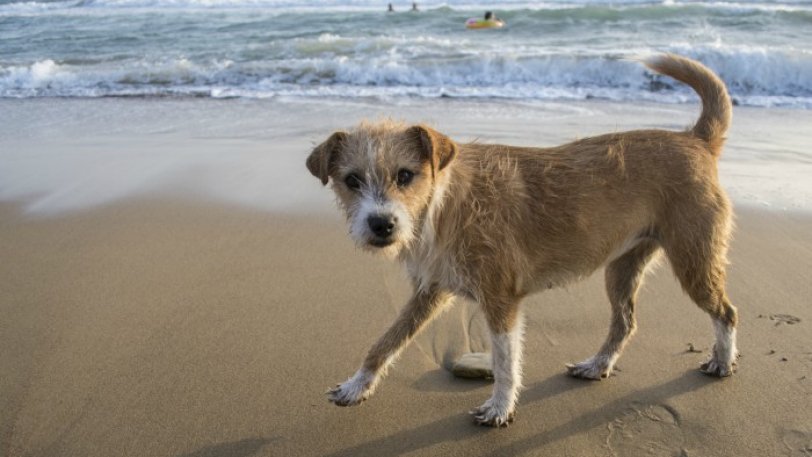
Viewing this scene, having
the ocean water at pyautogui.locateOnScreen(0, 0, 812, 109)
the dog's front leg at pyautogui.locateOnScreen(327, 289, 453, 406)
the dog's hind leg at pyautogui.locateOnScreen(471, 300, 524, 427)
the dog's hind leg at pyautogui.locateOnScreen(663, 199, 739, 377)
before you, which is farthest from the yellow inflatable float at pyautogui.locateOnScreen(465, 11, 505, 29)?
the dog's hind leg at pyautogui.locateOnScreen(471, 300, 524, 427)

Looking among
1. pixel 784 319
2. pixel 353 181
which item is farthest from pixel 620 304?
pixel 353 181

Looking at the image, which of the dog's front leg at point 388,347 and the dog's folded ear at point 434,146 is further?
the dog's front leg at point 388,347

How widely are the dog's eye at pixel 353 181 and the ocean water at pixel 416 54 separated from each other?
27.5 feet

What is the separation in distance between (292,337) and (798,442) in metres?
2.81

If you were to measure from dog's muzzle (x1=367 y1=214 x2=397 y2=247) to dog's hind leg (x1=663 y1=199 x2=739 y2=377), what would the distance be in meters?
1.63

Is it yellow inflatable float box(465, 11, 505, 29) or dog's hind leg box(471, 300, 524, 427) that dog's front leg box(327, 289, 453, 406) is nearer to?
dog's hind leg box(471, 300, 524, 427)

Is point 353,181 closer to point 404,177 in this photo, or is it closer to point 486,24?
point 404,177

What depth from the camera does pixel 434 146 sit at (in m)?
3.05

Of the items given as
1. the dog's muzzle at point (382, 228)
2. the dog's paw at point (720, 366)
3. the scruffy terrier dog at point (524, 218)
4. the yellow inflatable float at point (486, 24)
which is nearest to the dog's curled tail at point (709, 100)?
the scruffy terrier dog at point (524, 218)

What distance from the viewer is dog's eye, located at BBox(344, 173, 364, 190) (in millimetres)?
3081

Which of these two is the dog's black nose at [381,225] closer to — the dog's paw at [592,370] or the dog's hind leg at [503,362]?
the dog's hind leg at [503,362]

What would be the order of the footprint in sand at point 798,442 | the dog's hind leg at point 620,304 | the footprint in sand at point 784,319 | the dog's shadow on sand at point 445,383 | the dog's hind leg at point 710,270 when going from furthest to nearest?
the footprint in sand at point 784,319
the dog's hind leg at point 620,304
the dog's shadow on sand at point 445,383
the dog's hind leg at point 710,270
the footprint in sand at point 798,442

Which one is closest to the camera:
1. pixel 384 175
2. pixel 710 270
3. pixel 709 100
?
pixel 384 175

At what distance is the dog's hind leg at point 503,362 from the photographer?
322 centimetres
